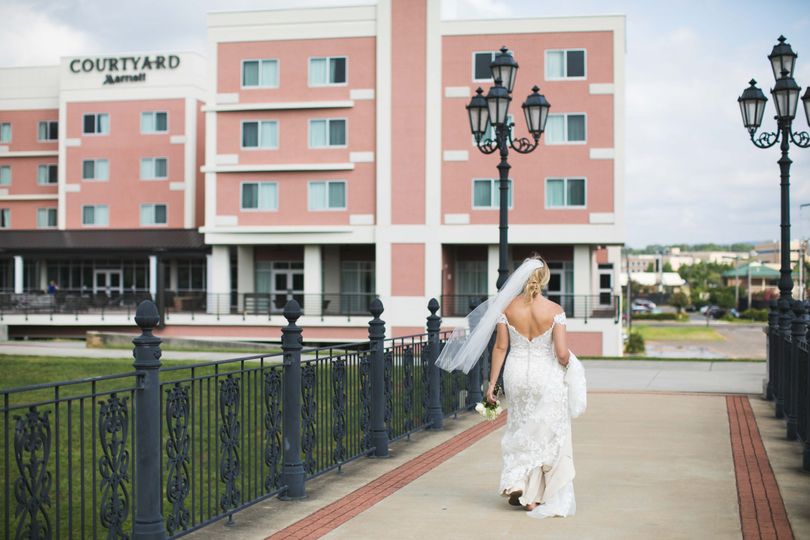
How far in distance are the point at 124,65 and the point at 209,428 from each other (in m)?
51.6

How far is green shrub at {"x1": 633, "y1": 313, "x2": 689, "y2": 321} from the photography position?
106 metres

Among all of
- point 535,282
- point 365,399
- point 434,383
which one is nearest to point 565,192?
point 434,383

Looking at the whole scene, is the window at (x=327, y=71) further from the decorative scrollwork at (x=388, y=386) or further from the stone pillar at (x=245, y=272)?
the decorative scrollwork at (x=388, y=386)

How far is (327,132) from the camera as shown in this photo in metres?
47.5

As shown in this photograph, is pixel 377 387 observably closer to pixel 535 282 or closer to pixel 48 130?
pixel 535 282

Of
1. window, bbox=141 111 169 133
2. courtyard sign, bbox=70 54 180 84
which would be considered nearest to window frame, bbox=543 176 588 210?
Result: window, bbox=141 111 169 133

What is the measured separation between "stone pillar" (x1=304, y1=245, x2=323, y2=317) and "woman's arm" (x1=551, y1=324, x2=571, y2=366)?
130ft

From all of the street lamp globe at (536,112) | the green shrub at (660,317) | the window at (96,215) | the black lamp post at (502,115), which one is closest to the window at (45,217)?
the window at (96,215)

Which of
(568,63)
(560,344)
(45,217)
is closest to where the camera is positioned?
(560,344)

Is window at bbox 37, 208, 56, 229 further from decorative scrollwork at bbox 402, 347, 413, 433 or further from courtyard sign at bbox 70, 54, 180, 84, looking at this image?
decorative scrollwork at bbox 402, 347, 413, 433

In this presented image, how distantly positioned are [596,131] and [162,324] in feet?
72.9

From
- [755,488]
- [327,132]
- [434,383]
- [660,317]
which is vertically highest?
[327,132]

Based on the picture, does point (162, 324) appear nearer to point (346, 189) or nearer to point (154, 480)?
point (346, 189)

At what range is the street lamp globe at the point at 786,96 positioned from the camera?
16.8 metres
